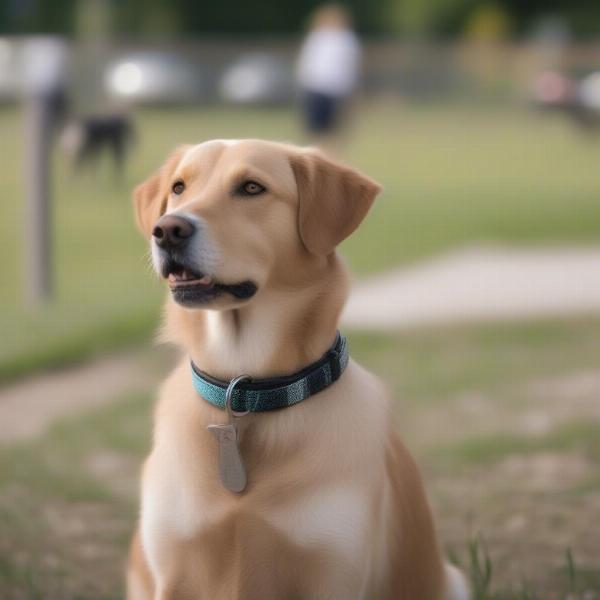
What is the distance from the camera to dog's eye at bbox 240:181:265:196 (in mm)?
3174

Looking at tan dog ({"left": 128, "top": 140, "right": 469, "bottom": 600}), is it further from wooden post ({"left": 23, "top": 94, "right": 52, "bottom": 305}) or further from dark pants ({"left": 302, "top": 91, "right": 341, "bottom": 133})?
dark pants ({"left": 302, "top": 91, "right": 341, "bottom": 133})

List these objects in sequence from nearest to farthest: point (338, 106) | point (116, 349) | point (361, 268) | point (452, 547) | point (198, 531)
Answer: point (198, 531), point (452, 547), point (116, 349), point (361, 268), point (338, 106)

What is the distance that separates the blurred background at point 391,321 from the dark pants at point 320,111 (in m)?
0.06

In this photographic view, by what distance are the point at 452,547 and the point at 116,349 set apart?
388 cm

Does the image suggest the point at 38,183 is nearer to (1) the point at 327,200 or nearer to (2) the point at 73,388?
(2) the point at 73,388

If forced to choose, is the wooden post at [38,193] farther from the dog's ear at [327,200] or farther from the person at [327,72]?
the person at [327,72]

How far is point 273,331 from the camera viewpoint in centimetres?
322

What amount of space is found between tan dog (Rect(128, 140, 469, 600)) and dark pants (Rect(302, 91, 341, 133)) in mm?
16877

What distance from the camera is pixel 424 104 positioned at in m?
34.9

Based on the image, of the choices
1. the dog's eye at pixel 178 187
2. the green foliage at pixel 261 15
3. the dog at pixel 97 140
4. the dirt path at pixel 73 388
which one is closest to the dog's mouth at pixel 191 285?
the dog's eye at pixel 178 187

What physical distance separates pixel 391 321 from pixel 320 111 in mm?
11758

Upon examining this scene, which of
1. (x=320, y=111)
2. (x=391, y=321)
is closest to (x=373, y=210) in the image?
(x=320, y=111)

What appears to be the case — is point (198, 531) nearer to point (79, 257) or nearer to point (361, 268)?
point (361, 268)

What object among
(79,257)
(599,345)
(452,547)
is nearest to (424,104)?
(79,257)
